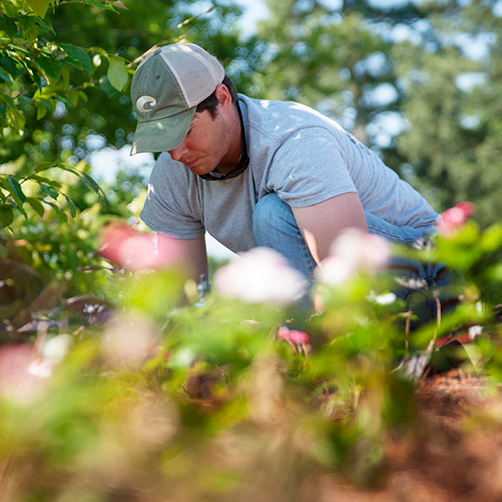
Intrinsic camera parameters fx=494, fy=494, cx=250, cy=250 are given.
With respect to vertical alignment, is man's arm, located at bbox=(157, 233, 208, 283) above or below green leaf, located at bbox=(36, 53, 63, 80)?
below

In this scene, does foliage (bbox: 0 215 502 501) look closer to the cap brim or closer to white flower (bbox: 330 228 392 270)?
white flower (bbox: 330 228 392 270)

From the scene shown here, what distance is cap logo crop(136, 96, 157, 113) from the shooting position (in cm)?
164

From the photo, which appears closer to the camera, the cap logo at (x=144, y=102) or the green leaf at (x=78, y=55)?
the green leaf at (x=78, y=55)

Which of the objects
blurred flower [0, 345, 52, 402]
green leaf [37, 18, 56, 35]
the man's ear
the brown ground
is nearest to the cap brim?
the man's ear

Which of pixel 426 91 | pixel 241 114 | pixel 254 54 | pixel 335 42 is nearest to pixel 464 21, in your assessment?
pixel 426 91

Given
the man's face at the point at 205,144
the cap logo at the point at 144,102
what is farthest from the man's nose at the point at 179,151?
the cap logo at the point at 144,102

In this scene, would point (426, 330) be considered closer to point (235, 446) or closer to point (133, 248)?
point (235, 446)

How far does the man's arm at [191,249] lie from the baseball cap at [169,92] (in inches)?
22.0

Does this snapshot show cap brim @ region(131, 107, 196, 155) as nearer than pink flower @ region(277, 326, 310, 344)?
No

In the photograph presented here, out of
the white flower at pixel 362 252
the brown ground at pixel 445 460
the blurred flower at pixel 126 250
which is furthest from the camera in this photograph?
the blurred flower at pixel 126 250

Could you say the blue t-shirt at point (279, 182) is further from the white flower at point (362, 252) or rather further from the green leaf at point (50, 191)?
the white flower at point (362, 252)

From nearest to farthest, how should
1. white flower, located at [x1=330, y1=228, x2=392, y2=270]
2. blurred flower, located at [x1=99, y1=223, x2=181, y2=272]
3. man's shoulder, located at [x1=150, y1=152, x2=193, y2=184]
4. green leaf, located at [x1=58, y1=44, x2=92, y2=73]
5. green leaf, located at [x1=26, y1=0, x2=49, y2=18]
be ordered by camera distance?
white flower, located at [x1=330, y1=228, x2=392, y2=270] → green leaf, located at [x1=26, y1=0, x2=49, y2=18] → green leaf, located at [x1=58, y1=44, x2=92, y2=73] → blurred flower, located at [x1=99, y1=223, x2=181, y2=272] → man's shoulder, located at [x1=150, y1=152, x2=193, y2=184]

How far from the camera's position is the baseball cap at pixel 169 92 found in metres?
1.60

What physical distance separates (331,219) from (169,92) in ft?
2.19
